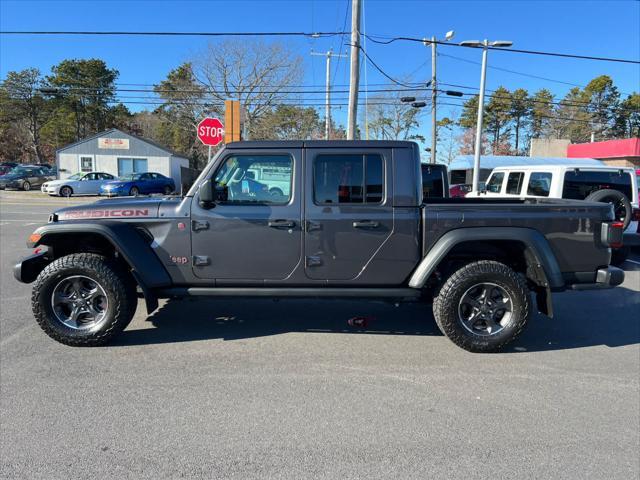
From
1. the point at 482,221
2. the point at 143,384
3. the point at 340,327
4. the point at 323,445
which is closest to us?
the point at 323,445

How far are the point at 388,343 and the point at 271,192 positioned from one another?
190 cm

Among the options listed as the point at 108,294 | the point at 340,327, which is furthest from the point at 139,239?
the point at 340,327

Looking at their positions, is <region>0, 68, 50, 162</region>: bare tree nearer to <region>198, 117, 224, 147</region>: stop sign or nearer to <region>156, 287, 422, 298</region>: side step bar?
<region>198, 117, 224, 147</region>: stop sign

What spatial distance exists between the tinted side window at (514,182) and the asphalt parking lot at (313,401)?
4.65 meters

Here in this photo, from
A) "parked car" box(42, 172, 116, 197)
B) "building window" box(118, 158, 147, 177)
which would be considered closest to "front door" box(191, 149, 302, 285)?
"parked car" box(42, 172, 116, 197)

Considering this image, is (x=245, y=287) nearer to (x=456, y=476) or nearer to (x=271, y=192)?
(x=271, y=192)

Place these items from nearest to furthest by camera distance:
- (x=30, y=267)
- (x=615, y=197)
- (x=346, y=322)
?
(x=30, y=267), (x=346, y=322), (x=615, y=197)

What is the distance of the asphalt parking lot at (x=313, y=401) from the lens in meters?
2.49

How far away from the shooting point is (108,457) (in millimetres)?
2498

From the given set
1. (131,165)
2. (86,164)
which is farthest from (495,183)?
(86,164)

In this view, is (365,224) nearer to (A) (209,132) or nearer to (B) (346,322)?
(B) (346,322)

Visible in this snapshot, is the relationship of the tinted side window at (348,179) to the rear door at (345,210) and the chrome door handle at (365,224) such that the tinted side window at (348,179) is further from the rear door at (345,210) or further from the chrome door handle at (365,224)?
the chrome door handle at (365,224)

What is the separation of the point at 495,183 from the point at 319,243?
297 inches

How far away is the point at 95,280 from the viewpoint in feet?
13.1
